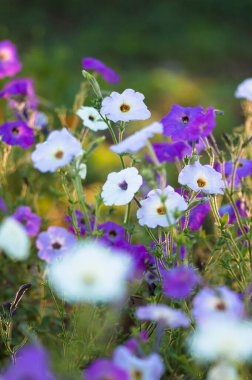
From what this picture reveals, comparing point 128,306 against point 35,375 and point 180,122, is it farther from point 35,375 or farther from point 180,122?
point 35,375

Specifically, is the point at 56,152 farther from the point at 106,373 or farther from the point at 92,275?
the point at 106,373

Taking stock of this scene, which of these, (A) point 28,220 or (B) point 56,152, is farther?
(A) point 28,220

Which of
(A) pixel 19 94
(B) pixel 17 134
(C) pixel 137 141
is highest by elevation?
(C) pixel 137 141

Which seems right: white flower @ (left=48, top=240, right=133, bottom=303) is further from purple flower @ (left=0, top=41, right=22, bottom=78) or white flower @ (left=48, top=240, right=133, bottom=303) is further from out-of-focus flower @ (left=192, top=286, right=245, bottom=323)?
purple flower @ (left=0, top=41, right=22, bottom=78)

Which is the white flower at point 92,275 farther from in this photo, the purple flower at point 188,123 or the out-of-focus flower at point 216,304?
the purple flower at point 188,123

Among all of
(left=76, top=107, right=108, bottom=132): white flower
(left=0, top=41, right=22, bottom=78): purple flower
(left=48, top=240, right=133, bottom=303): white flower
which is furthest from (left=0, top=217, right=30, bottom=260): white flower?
(left=0, top=41, right=22, bottom=78): purple flower

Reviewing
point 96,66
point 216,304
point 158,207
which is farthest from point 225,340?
point 96,66

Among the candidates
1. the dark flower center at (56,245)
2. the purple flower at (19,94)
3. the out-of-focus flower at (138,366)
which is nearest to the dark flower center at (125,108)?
the dark flower center at (56,245)
